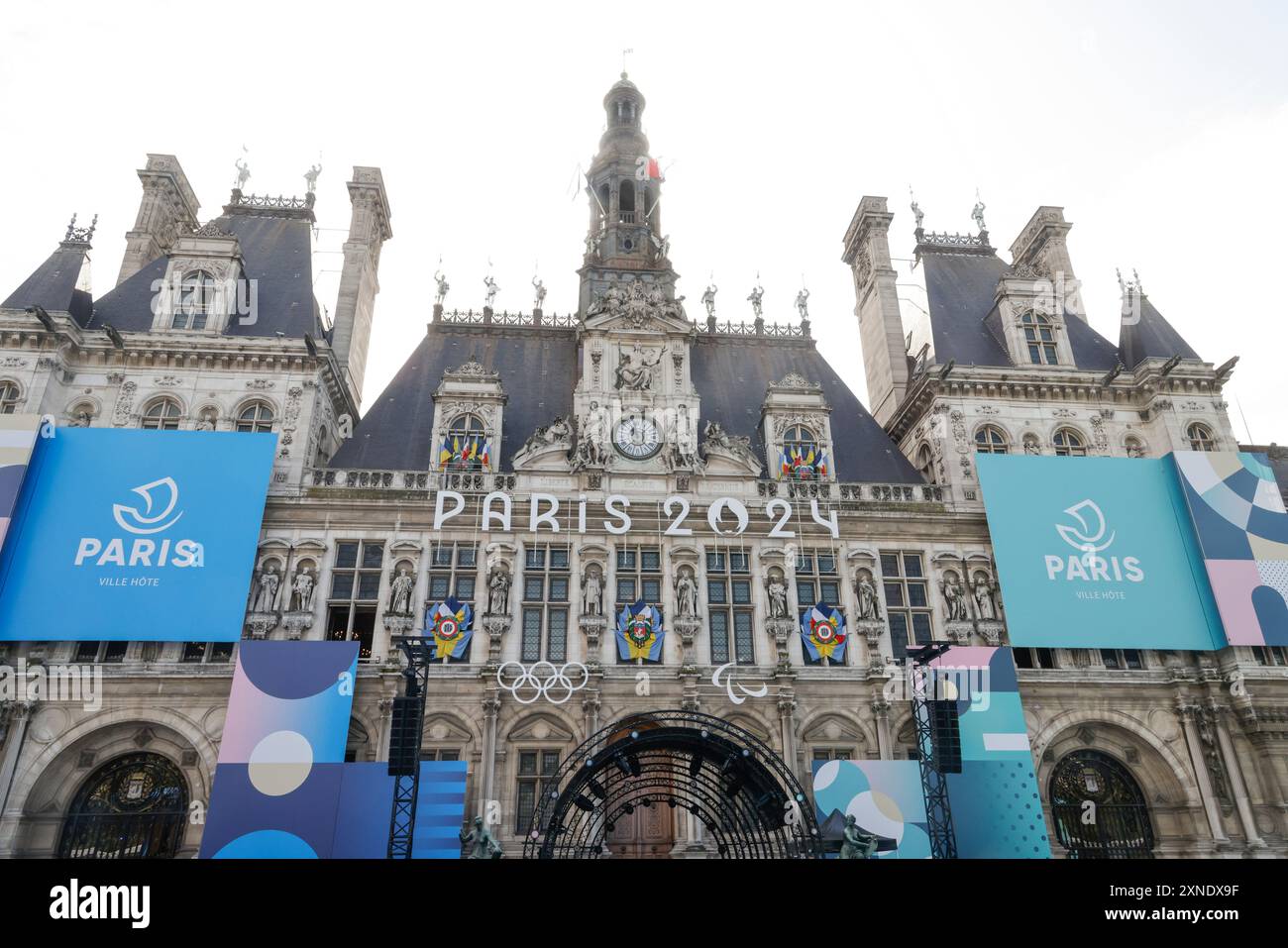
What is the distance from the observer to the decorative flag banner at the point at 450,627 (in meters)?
24.0

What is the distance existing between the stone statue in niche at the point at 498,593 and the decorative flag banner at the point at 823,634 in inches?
363

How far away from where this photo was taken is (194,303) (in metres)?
29.0

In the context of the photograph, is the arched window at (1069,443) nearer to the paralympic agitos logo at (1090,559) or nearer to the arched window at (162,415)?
the paralympic agitos logo at (1090,559)

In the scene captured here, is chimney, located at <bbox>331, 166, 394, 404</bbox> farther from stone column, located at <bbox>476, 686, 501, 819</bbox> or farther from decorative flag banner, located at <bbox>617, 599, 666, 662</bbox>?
decorative flag banner, located at <bbox>617, 599, 666, 662</bbox>

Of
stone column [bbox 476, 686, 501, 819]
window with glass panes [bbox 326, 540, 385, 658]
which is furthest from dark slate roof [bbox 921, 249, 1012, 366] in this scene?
window with glass panes [bbox 326, 540, 385, 658]

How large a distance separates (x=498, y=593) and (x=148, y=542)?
10321 mm

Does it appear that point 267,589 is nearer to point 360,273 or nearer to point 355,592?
point 355,592

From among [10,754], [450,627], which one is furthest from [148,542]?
[450,627]

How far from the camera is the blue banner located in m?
25.2
